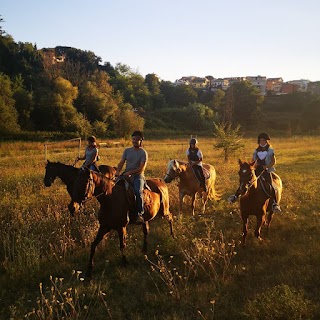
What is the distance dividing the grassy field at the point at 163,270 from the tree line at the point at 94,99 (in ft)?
123

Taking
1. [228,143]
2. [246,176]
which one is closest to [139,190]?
[246,176]

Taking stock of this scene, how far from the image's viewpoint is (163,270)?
18.7 feet

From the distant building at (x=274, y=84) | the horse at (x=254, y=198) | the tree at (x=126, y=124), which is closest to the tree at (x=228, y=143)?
the horse at (x=254, y=198)

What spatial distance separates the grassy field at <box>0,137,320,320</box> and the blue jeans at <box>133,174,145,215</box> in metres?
0.99

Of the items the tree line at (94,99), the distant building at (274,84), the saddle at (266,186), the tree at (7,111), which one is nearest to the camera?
the saddle at (266,186)

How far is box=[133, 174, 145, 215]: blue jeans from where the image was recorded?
707 centimetres

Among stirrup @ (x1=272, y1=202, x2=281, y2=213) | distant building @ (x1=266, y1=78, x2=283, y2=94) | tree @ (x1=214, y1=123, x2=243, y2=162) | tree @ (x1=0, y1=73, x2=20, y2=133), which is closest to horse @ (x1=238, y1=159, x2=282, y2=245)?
stirrup @ (x1=272, y1=202, x2=281, y2=213)

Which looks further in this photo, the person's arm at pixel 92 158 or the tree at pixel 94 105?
the tree at pixel 94 105

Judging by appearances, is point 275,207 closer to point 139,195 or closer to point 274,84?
point 139,195

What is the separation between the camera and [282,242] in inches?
313

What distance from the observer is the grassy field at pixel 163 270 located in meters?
5.14

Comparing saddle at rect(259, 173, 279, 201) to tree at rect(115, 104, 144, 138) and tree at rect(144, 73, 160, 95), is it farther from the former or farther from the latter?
tree at rect(144, 73, 160, 95)

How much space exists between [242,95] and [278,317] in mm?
74618

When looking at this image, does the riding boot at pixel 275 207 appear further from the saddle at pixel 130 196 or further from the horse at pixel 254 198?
the saddle at pixel 130 196
